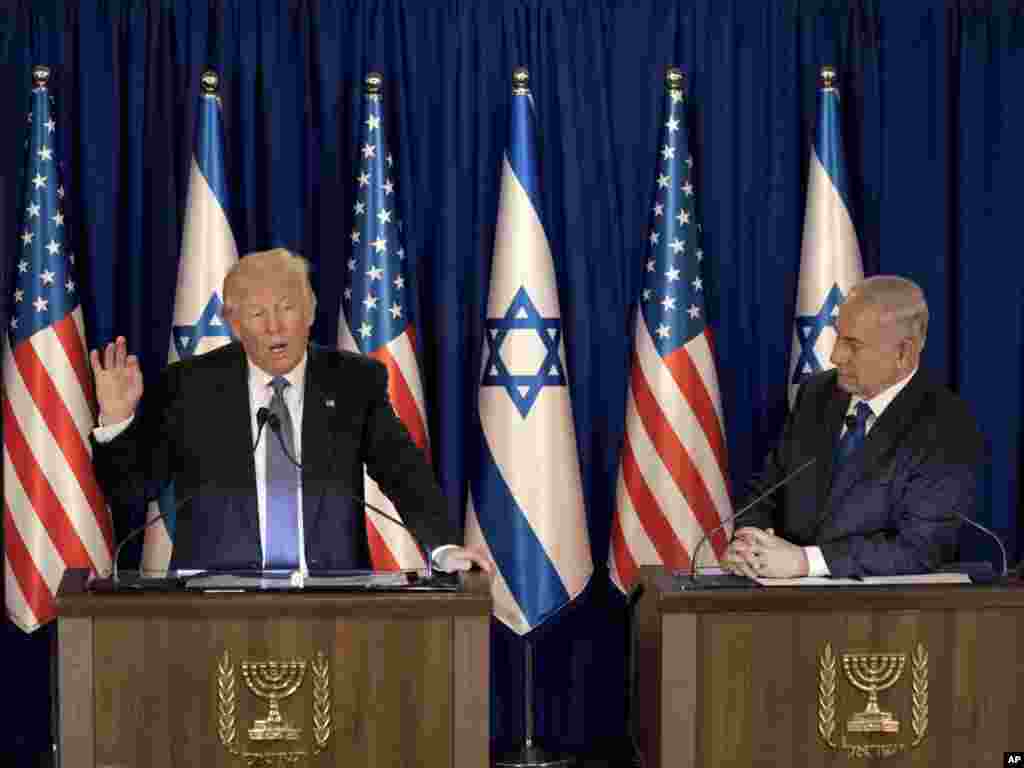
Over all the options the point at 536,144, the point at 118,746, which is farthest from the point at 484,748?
the point at 536,144

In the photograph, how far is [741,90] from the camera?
5.82 meters

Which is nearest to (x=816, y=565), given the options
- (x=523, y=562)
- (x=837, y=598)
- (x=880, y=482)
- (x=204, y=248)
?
(x=837, y=598)

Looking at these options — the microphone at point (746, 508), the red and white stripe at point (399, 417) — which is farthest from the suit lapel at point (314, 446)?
the red and white stripe at point (399, 417)

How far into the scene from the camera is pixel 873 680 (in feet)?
11.3

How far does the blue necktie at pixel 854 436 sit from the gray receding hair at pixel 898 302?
23 centimetres

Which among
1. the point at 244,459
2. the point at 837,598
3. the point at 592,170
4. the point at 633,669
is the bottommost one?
the point at 633,669

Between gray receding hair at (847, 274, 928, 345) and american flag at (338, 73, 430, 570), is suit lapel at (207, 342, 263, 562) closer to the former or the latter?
american flag at (338, 73, 430, 570)

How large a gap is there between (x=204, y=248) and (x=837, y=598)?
275cm

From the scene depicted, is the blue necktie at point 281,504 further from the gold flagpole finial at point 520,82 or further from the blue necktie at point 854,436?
the gold flagpole finial at point 520,82

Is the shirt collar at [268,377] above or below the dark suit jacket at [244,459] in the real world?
above

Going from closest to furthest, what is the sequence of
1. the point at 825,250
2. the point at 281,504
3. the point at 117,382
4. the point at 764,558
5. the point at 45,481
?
the point at 764,558, the point at 117,382, the point at 281,504, the point at 45,481, the point at 825,250

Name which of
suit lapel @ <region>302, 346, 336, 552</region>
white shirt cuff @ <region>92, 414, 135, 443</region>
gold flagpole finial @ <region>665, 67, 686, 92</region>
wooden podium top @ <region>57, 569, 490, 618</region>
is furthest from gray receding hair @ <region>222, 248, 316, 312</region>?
gold flagpole finial @ <region>665, 67, 686, 92</region>

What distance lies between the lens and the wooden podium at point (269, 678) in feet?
10.8

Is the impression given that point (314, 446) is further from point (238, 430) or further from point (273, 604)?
point (273, 604)
